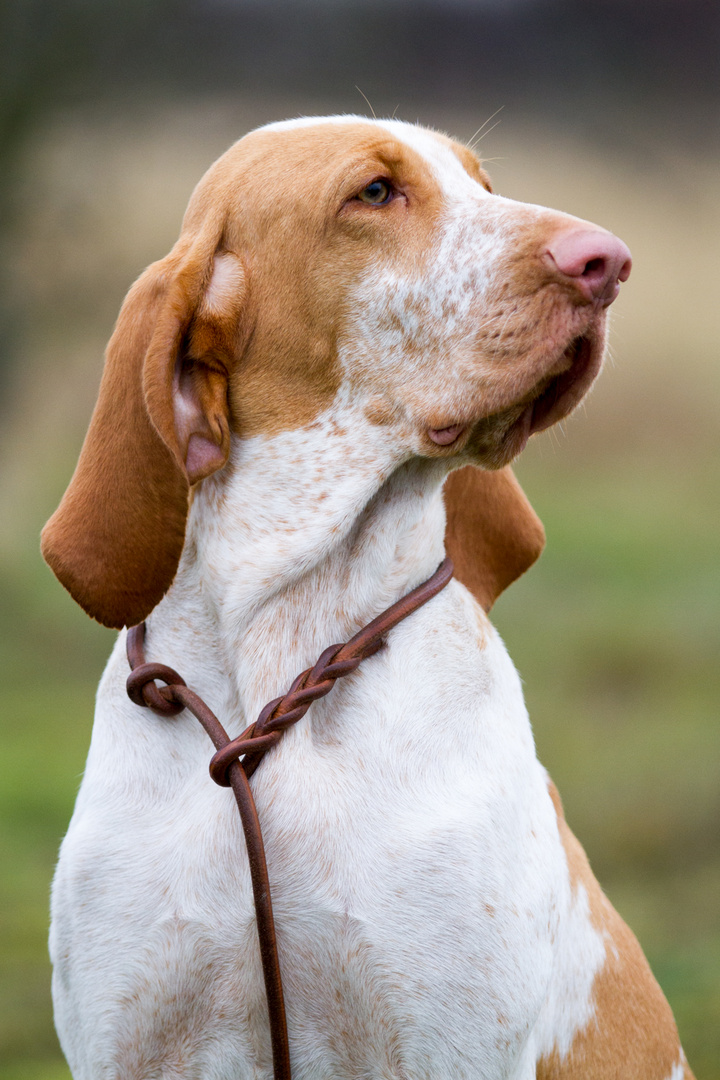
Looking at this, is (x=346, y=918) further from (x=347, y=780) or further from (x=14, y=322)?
(x=14, y=322)

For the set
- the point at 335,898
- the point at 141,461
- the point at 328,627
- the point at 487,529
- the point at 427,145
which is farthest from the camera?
the point at 487,529

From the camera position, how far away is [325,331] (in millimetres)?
2332

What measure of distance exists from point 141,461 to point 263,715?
0.49 metres

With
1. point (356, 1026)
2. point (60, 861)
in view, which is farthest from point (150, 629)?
point (356, 1026)

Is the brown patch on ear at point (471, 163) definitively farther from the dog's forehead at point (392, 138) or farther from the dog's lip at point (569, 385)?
the dog's lip at point (569, 385)

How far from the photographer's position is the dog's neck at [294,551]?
234cm

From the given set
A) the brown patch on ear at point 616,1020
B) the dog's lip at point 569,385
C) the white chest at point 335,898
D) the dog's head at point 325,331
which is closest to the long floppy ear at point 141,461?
the dog's head at point 325,331

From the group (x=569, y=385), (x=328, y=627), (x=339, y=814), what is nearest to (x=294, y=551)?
(x=328, y=627)

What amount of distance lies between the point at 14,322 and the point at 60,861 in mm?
3930

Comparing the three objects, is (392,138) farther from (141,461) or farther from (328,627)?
(328,627)

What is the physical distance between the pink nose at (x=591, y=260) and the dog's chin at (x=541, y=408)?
4.2 inches

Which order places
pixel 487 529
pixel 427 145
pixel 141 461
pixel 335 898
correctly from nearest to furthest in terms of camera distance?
pixel 335 898 < pixel 141 461 < pixel 427 145 < pixel 487 529

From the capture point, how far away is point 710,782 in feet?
21.5

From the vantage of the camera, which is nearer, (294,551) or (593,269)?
(593,269)
